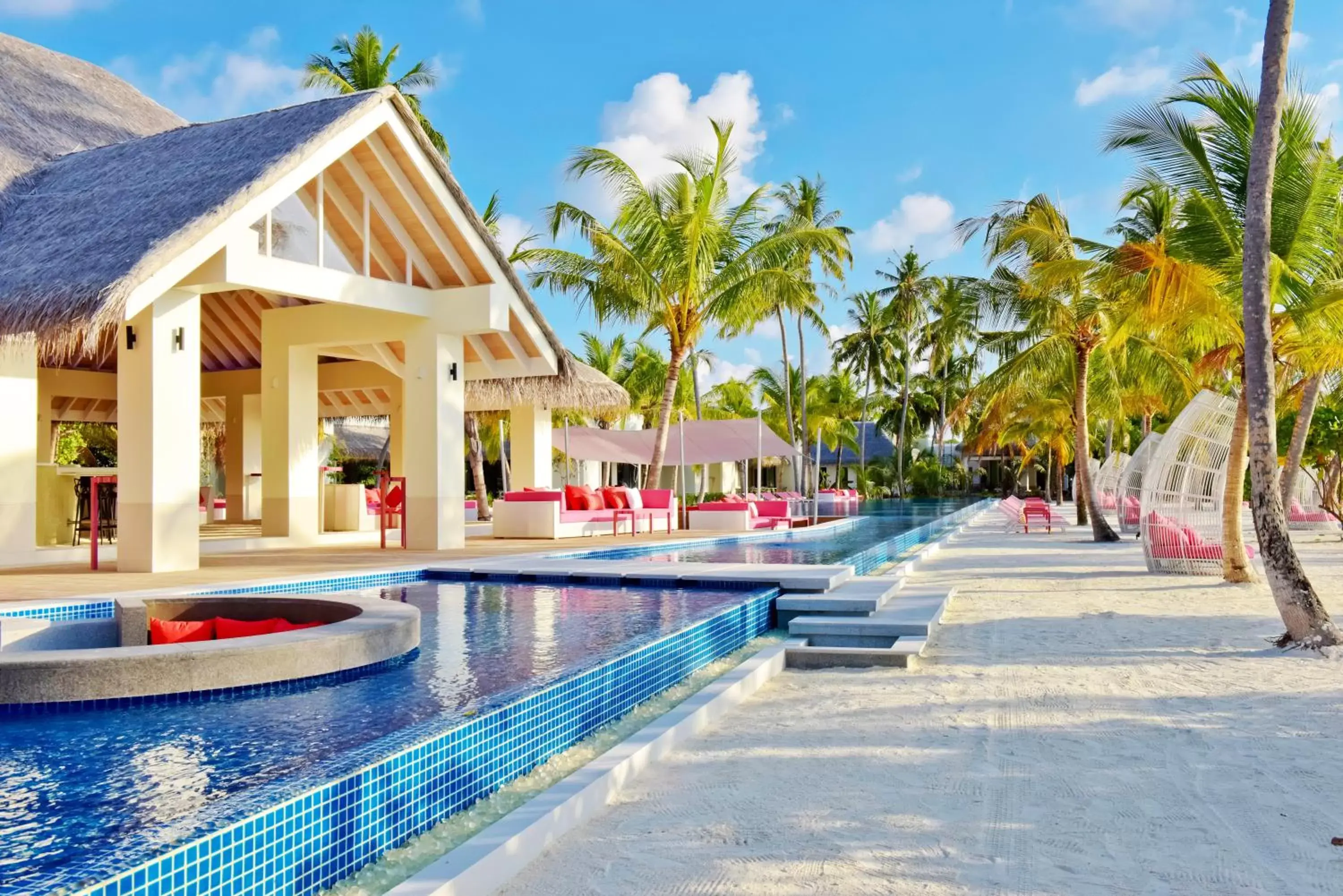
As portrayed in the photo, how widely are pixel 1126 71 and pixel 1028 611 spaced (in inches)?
277

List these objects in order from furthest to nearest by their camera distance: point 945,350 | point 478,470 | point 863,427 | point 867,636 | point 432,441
A: point 863,427, point 945,350, point 478,470, point 432,441, point 867,636

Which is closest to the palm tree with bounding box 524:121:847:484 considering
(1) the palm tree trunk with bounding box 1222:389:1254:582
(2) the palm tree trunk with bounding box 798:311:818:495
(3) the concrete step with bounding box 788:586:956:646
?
(1) the palm tree trunk with bounding box 1222:389:1254:582

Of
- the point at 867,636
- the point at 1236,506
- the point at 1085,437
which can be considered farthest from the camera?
the point at 1085,437

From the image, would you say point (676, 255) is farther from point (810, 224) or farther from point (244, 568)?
point (810, 224)

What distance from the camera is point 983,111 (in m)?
22.0

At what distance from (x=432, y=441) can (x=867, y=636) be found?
260 inches

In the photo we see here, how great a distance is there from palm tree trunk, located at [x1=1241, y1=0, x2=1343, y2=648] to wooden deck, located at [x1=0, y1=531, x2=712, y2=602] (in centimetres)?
721

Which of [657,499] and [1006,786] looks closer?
[1006,786]

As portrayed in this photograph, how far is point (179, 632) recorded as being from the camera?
6285 mm

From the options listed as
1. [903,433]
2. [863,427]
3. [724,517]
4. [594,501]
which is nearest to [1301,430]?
[724,517]

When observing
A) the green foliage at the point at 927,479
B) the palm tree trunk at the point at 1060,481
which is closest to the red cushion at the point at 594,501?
the palm tree trunk at the point at 1060,481

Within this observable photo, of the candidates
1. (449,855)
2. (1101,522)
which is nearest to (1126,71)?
(1101,522)

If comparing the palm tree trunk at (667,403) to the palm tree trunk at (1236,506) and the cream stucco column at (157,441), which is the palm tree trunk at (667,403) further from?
the cream stucco column at (157,441)

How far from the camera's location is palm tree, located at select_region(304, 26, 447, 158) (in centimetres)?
2319
